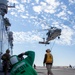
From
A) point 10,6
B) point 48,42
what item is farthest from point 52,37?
point 10,6

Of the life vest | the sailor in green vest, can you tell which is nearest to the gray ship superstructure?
the life vest

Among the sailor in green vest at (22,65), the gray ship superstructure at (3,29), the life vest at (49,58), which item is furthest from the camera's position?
the gray ship superstructure at (3,29)

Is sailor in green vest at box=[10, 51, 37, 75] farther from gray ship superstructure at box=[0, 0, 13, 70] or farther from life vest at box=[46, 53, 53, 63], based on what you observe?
gray ship superstructure at box=[0, 0, 13, 70]

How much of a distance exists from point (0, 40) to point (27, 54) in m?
19.3

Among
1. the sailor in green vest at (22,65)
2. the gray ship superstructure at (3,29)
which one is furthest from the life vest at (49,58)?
the sailor in green vest at (22,65)

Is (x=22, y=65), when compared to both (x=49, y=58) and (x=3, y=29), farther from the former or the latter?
(x=3, y=29)

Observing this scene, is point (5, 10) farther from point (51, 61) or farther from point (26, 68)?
point (26, 68)

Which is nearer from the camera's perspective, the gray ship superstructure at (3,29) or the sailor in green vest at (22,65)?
the sailor in green vest at (22,65)

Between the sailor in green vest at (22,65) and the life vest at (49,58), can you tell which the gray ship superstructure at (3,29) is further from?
the sailor in green vest at (22,65)

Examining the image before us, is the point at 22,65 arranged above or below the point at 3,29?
above

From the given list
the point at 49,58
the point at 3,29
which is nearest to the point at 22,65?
the point at 49,58

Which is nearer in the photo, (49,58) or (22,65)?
(22,65)

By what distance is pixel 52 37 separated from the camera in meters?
72.4

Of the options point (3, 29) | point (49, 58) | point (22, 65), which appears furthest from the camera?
point (3, 29)
